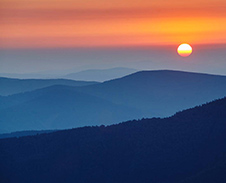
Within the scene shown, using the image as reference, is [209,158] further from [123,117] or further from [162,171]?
[123,117]

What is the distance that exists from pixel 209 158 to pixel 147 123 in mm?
13357

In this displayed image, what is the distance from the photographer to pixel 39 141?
237ft

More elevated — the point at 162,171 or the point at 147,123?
the point at 147,123

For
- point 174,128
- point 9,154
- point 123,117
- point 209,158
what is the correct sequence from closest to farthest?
1. point 209,158
2. point 174,128
3. point 9,154
4. point 123,117

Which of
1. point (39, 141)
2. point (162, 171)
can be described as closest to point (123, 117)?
point (39, 141)

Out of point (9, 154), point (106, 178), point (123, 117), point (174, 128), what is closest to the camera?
point (106, 178)

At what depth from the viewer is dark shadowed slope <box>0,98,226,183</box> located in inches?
2277

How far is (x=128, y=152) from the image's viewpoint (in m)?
63.9

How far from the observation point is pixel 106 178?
2384 inches

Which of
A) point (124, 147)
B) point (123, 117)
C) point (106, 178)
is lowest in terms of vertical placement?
point (106, 178)

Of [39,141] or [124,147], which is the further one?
[39,141]

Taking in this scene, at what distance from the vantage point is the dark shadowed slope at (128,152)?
5784cm

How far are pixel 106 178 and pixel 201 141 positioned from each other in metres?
10.6

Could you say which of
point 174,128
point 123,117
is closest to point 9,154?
point 174,128
